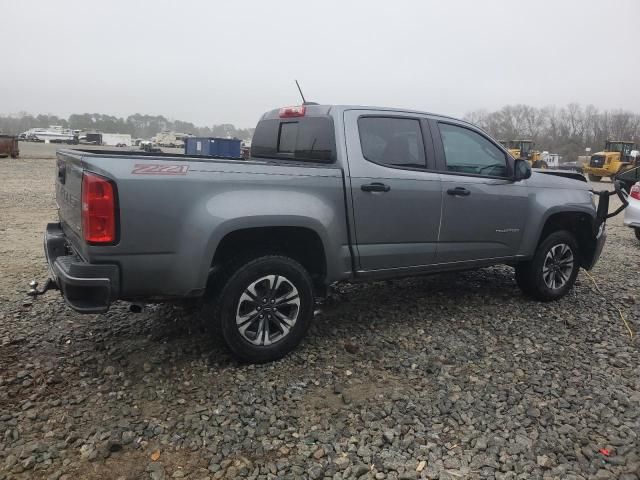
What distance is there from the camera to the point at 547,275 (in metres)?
5.33

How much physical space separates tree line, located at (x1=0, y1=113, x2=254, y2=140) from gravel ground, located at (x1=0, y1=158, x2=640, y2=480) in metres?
119

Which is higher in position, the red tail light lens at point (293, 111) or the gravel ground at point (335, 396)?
the red tail light lens at point (293, 111)

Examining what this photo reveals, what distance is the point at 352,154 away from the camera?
3.98 m

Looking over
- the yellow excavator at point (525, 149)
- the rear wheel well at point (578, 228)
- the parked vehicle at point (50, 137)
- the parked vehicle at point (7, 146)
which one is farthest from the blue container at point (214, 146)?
the parked vehicle at point (50, 137)

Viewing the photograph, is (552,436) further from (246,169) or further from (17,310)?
(17,310)

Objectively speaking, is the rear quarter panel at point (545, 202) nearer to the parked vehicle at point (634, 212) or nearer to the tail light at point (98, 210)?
the tail light at point (98, 210)

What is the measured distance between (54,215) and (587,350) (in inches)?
381

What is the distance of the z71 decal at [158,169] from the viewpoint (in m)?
3.05

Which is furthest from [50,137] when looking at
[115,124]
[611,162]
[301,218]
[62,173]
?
[301,218]

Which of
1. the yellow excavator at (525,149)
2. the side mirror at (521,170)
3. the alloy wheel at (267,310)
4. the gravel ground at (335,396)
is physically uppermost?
the yellow excavator at (525,149)

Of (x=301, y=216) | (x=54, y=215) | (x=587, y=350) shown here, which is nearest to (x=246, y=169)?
(x=301, y=216)

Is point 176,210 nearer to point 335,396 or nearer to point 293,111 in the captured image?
point 335,396

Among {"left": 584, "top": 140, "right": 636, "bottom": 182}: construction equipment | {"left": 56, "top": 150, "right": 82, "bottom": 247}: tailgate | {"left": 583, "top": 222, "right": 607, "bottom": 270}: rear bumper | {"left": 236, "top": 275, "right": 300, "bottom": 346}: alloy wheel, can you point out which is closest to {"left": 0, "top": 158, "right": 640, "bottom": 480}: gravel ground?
{"left": 236, "top": 275, "right": 300, "bottom": 346}: alloy wheel

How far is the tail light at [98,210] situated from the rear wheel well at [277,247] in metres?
0.74
